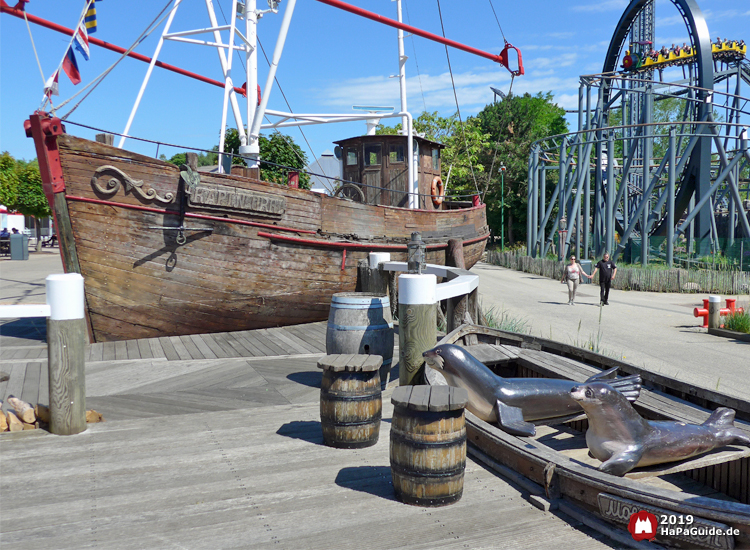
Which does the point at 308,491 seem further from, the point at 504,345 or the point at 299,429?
the point at 504,345

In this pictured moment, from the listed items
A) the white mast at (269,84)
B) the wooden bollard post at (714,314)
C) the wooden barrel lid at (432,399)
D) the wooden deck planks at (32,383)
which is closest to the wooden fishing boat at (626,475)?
the wooden barrel lid at (432,399)

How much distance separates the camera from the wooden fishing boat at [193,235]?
7.68 metres

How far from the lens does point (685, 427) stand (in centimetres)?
339

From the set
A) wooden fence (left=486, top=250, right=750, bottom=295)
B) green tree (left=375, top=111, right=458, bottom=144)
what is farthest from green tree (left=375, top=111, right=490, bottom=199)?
wooden fence (left=486, top=250, right=750, bottom=295)

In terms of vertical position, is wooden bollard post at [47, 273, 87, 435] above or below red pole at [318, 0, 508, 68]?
below

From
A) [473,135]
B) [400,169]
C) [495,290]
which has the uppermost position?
[473,135]

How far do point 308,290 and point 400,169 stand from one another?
5.43 metres

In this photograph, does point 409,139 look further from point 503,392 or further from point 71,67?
point 503,392

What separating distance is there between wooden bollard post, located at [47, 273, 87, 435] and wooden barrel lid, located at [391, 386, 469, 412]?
7.42ft

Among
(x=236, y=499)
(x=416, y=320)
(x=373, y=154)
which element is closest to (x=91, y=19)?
(x=373, y=154)

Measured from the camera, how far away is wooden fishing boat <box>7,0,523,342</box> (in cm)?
768

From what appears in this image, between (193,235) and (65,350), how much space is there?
4451 millimetres

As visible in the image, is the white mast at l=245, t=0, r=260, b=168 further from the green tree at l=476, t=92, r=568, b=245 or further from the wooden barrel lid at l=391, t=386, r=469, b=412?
the green tree at l=476, t=92, r=568, b=245

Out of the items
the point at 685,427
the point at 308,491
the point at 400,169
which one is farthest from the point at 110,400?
the point at 400,169
